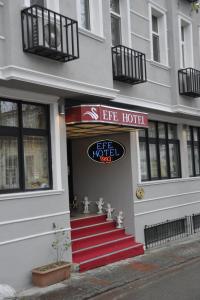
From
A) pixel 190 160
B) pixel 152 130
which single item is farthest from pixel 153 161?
pixel 190 160

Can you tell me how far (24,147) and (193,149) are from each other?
27.9ft

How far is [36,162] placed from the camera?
32.2 feet

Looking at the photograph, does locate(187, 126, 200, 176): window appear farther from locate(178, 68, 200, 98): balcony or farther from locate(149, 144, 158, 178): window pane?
locate(149, 144, 158, 178): window pane

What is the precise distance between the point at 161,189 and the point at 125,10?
5065 mm

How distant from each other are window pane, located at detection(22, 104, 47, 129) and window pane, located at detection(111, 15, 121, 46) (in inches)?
139

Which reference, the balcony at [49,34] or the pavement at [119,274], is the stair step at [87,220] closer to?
the pavement at [119,274]

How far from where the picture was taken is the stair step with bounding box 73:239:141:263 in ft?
34.0

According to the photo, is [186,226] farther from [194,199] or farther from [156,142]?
[156,142]

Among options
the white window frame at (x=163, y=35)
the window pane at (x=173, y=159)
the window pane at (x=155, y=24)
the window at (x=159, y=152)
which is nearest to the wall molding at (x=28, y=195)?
the window at (x=159, y=152)

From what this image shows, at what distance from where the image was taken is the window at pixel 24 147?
29.9 feet

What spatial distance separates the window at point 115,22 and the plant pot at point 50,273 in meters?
5.96

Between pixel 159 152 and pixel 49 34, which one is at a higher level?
pixel 49 34

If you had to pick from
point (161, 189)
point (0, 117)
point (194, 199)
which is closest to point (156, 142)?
point (161, 189)

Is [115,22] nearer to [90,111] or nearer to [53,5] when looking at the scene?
[53,5]
